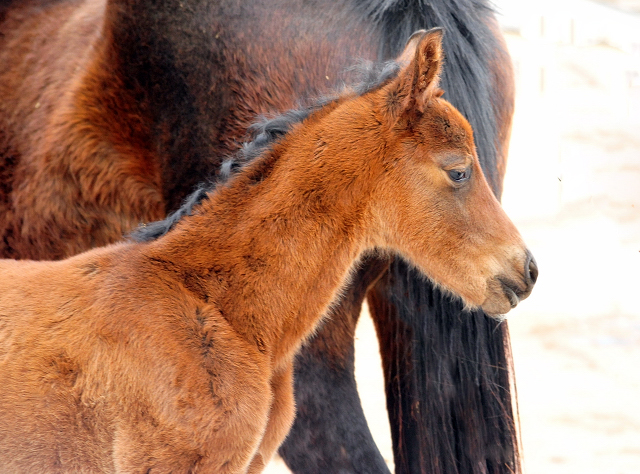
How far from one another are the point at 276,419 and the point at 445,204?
0.80m

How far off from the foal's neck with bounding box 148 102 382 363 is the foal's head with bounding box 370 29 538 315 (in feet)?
0.31

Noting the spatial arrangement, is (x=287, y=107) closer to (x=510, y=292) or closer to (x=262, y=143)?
(x=262, y=143)

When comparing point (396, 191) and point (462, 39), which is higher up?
point (462, 39)

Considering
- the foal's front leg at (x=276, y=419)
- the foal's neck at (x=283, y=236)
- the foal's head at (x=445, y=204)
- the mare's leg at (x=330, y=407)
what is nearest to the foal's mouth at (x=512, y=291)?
the foal's head at (x=445, y=204)

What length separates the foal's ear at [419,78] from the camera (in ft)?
6.97

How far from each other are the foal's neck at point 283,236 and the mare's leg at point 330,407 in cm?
44

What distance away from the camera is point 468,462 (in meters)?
2.81

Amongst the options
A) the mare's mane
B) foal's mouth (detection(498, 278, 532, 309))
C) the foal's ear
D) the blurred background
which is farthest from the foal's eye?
the blurred background

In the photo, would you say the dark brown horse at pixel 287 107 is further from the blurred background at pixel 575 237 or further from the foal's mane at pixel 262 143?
the blurred background at pixel 575 237

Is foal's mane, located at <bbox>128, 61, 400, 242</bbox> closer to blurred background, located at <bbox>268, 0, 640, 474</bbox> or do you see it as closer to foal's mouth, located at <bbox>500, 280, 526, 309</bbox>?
foal's mouth, located at <bbox>500, 280, 526, 309</bbox>

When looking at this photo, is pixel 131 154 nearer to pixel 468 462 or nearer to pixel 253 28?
pixel 253 28

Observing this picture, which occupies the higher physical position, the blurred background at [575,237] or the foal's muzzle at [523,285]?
the foal's muzzle at [523,285]

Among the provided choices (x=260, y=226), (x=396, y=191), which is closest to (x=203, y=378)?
(x=260, y=226)

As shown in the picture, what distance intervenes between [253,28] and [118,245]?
955 millimetres
